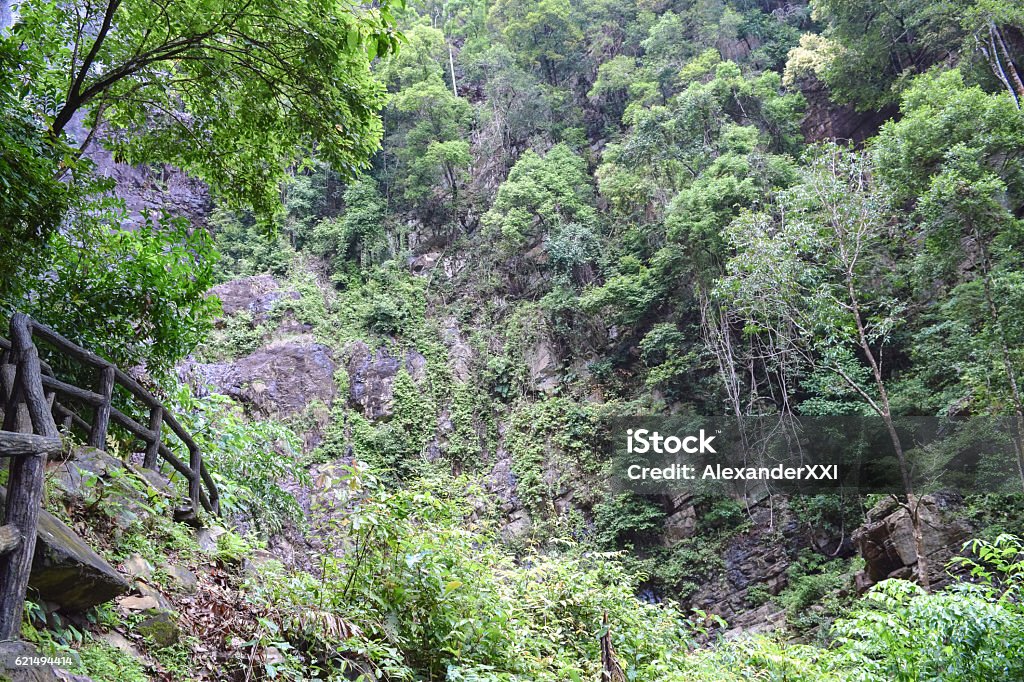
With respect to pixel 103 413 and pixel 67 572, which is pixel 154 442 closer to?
pixel 103 413

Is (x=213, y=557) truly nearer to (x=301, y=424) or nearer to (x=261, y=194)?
(x=261, y=194)

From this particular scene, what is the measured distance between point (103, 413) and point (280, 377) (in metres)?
12.7

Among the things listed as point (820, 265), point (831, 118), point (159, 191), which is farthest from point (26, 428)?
point (831, 118)

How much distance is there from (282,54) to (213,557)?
338cm

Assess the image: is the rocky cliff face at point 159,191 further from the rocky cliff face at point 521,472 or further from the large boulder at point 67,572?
the large boulder at point 67,572

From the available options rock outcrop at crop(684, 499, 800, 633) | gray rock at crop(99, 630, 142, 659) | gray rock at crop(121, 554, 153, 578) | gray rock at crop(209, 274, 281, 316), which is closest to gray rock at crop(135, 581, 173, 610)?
gray rock at crop(121, 554, 153, 578)

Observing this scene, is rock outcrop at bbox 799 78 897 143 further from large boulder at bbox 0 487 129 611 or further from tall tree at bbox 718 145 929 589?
large boulder at bbox 0 487 129 611

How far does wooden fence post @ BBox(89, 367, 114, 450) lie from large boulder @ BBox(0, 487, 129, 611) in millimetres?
1269

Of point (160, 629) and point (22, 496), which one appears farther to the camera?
point (160, 629)

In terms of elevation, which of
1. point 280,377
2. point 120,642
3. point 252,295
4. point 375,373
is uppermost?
point 252,295

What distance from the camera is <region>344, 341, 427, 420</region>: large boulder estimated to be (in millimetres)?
16308

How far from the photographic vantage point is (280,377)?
16125 millimetres

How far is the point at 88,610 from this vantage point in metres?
2.80

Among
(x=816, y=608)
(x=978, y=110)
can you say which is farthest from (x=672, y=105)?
(x=816, y=608)
